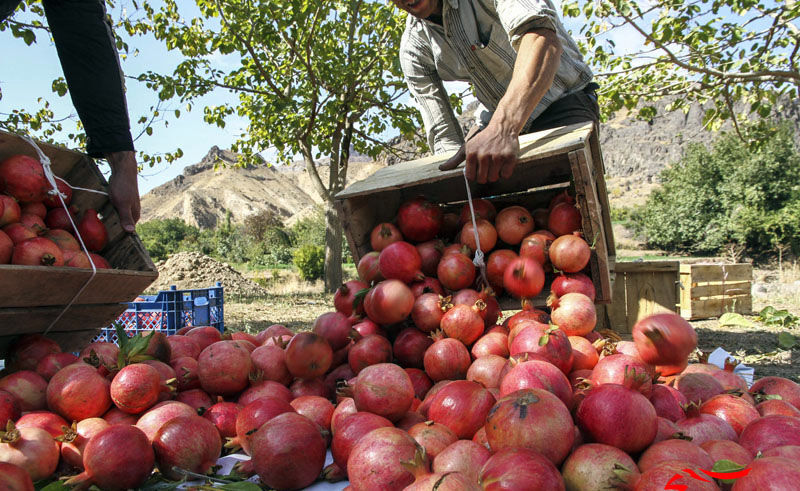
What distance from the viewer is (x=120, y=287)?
7.11 ft

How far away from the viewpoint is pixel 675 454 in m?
1.13

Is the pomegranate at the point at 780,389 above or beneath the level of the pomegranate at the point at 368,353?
beneath

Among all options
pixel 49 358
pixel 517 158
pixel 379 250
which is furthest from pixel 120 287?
pixel 517 158

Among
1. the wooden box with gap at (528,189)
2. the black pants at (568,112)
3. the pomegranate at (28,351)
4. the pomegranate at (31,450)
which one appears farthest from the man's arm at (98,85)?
the black pants at (568,112)

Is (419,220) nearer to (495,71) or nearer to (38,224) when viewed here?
(495,71)

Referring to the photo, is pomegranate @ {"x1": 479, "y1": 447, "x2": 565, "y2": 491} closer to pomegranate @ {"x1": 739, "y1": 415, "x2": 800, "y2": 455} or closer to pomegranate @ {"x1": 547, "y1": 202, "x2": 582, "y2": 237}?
pomegranate @ {"x1": 739, "y1": 415, "x2": 800, "y2": 455}

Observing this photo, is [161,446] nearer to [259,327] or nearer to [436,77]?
[436,77]

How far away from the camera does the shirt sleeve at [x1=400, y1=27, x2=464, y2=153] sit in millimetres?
3271

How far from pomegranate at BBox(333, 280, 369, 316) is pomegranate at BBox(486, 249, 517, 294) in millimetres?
661

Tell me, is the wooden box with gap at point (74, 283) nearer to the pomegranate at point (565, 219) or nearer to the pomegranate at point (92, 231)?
the pomegranate at point (92, 231)

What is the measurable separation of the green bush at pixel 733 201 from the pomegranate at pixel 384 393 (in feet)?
90.1

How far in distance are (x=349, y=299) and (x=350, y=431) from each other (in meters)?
1.12

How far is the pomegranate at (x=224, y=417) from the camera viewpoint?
173 centimetres

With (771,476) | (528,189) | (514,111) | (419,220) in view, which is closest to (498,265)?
(419,220)
